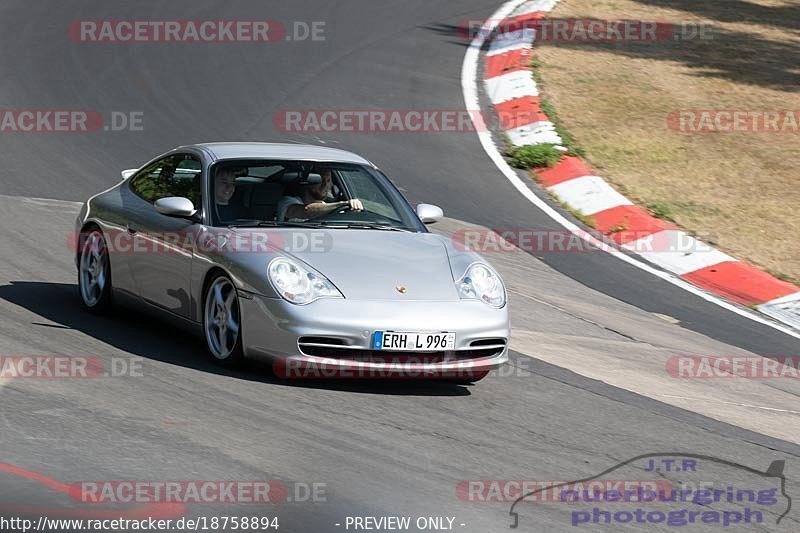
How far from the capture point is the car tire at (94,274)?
844 centimetres

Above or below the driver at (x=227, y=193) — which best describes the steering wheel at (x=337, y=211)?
below

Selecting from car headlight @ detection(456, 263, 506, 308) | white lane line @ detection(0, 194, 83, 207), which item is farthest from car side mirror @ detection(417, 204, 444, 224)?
white lane line @ detection(0, 194, 83, 207)

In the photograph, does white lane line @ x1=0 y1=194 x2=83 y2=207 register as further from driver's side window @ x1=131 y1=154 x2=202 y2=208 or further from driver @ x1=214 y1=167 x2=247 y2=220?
driver @ x1=214 y1=167 x2=247 y2=220

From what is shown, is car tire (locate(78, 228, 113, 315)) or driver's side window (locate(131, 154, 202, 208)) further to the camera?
car tire (locate(78, 228, 113, 315))

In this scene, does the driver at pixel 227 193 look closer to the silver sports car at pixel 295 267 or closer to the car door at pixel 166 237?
the silver sports car at pixel 295 267

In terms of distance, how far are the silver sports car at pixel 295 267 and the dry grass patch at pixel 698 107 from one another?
15.7 ft

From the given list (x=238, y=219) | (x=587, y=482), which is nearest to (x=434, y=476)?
(x=587, y=482)

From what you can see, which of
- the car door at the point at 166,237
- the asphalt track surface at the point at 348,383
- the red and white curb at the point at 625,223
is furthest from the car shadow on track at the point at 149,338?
the red and white curb at the point at 625,223

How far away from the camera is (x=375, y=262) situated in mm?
7250

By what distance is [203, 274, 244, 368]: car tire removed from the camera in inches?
280

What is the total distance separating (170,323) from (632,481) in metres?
3.24

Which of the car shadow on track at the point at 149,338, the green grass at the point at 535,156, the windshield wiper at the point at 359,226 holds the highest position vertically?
the windshield wiper at the point at 359,226

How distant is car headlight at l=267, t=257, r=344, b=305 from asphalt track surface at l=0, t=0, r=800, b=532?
19.6 inches

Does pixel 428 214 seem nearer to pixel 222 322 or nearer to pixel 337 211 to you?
pixel 337 211
